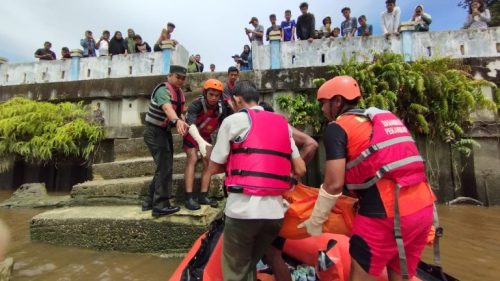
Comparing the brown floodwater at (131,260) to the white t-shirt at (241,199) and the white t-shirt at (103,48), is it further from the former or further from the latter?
the white t-shirt at (103,48)

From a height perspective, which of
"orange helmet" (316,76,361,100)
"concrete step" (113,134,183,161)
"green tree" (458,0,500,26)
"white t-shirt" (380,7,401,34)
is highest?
"green tree" (458,0,500,26)

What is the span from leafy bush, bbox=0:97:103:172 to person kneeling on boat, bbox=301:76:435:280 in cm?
700

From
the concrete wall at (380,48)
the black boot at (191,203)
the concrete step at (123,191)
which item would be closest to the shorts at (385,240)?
the black boot at (191,203)

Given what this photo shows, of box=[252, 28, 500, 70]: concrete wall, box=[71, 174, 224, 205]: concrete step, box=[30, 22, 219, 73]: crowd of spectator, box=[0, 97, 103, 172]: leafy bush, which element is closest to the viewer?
box=[71, 174, 224, 205]: concrete step

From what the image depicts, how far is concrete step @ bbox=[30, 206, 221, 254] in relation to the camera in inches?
159

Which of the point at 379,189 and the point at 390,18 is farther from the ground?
the point at 390,18

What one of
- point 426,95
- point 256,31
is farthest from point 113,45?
point 426,95

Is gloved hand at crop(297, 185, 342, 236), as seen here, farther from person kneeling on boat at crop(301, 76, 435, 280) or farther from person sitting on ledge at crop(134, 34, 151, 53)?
person sitting on ledge at crop(134, 34, 151, 53)

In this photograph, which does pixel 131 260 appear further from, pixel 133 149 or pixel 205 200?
pixel 133 149

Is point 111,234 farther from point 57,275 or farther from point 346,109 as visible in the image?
point 346,109

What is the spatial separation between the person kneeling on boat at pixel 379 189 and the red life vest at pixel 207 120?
92.7 inches

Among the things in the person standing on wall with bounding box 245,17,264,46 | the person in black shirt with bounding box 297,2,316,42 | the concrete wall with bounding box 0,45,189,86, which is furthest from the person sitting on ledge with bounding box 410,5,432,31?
the concrete wall with bounding box 0,45,189,86

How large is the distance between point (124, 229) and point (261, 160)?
2.66m

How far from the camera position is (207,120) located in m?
4.41
